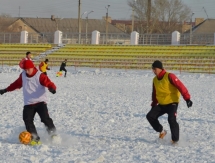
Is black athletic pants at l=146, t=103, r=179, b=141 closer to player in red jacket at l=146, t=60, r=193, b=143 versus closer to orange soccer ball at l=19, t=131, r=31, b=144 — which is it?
player in red jacket at l=146, t=60, r=193, b=143

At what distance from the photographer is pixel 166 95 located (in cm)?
826

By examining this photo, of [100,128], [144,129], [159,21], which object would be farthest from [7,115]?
[159,21]

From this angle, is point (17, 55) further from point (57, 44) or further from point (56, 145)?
point (56, 145)

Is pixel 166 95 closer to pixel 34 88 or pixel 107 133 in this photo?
pixel 107 133

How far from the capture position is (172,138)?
26.7 feet

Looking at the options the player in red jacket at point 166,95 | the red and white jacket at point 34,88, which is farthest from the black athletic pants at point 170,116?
the red and white jacket at point 34,88

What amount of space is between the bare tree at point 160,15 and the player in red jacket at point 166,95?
5782 cm

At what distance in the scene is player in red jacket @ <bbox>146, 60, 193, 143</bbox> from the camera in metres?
8.10

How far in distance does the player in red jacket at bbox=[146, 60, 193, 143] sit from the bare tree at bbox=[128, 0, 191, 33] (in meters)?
57.8

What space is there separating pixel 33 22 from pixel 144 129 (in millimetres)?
87723

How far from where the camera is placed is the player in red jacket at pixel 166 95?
319 inches

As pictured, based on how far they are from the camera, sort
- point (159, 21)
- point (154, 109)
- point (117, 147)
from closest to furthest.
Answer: point (117, 147) → point (154, 109) → point (159, 21)

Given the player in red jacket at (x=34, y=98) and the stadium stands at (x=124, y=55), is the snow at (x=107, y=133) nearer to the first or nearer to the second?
the player in red jacket at (x=34, y=98)

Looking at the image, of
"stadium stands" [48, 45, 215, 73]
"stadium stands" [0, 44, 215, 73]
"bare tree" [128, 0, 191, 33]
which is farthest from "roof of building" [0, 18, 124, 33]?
"stadium stands" [48, 45, 215, 73]
